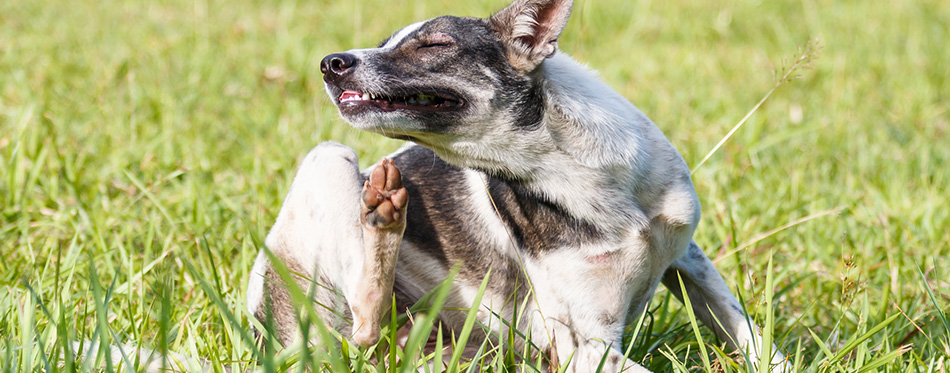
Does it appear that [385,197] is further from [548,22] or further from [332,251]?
[548,22]

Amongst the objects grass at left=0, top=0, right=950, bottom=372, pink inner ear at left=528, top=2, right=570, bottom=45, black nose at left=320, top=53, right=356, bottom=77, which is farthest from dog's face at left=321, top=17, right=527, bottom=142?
grass at left=0, top=0, right=950, bottom=372

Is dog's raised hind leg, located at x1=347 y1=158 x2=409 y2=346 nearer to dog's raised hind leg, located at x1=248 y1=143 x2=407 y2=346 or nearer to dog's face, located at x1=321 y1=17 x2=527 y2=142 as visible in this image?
dog's raised hind leg, located at x1=248 y1=143 x2=407 y2=346

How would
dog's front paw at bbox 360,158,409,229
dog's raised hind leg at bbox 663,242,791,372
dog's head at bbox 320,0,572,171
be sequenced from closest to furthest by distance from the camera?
dog's front paw at bbox 360,158,409,229 < dog's head at bbox 320,0,572,171 < dog's raised hind leg at bbox 663,242,791,372

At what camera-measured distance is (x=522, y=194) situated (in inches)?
104

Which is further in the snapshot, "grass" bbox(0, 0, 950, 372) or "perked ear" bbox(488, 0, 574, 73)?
"grass" bbox(0, 0, 950, 372)

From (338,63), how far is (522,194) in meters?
0.69

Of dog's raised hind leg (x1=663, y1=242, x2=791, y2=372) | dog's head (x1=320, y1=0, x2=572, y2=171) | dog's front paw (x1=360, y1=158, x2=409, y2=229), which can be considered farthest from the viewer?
dog's raised hind leg (x1=663, y1=242, x2=791, y2=372)

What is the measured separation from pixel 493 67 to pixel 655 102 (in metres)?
3.79

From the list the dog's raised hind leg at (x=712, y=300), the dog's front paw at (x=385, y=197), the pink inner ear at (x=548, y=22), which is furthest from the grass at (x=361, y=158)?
the pink inner ear at (x=548, y=22)

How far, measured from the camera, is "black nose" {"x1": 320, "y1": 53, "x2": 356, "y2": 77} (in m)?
2.53

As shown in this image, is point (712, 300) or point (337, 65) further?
point (712, 300)

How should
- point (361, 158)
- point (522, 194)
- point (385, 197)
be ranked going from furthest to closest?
point (361, 158)
point (522, 194)
point (385, 197)

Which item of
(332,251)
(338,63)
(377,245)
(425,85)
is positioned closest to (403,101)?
(425,85)

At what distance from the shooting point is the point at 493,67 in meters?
2.56
